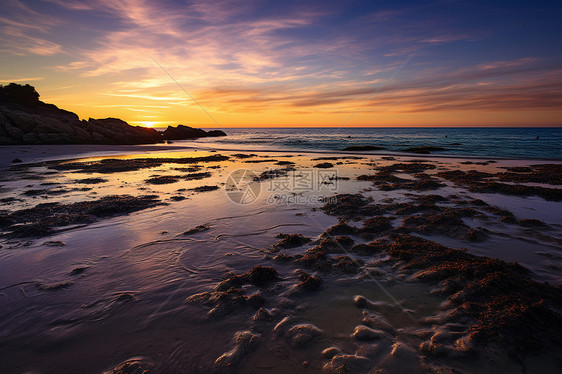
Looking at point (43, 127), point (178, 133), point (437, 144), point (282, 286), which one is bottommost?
point (282, 286)

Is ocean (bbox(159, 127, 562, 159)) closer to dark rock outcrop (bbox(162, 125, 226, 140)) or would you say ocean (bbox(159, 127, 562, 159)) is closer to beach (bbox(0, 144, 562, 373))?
dark rock outcrop (bbox(162, 125, 226, 140))

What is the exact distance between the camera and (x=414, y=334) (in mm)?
3385

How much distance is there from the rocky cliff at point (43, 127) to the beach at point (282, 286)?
127 ft

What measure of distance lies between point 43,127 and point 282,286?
173 ft

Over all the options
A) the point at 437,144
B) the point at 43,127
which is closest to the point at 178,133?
the point at 43,127

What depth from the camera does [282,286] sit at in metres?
4.63

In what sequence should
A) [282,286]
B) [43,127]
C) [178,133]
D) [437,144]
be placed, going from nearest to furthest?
[282,286] < [43,127] < [437,144] < [178,133]

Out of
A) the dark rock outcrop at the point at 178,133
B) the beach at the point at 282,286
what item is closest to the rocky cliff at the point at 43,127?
the dark rock outcrop at the point at 178,133

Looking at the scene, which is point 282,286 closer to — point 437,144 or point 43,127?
point 43,127

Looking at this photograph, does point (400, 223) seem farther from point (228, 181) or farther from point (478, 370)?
point (228, 181)

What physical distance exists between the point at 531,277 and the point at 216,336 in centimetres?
612

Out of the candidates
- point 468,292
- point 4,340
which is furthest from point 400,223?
point 4,340

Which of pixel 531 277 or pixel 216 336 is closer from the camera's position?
pixel 216 336

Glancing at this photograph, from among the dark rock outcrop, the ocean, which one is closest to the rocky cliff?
the ocean
